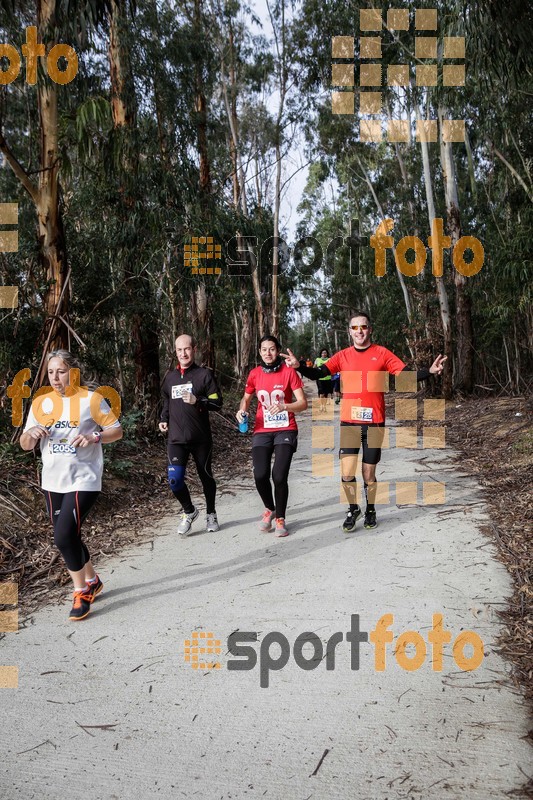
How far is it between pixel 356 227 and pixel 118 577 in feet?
118

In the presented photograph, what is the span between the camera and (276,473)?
6152 millimetres

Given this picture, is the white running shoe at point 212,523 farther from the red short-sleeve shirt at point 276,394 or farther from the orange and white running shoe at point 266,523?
the red short-sleeve shirt at point 276,394

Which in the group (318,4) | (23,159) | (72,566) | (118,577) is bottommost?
(118,577)

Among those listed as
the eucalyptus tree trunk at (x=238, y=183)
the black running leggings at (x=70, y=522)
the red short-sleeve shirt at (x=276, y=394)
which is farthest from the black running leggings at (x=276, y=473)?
the eucalyptus tree trunk at (x=238, y=183)

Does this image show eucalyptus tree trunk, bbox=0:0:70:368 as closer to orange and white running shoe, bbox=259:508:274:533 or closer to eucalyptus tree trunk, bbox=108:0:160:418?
eucalyptus tree trunk, bbox=108:0:160:418

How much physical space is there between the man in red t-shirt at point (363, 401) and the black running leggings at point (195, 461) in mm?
1222

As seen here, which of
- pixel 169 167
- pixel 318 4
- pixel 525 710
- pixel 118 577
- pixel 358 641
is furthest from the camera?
pixel 318 4

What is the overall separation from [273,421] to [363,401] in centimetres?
88

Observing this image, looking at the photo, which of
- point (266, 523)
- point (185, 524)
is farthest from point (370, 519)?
point (185, 524)

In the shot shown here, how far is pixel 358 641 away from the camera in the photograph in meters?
3.80

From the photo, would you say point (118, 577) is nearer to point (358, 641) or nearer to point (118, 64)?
point (358, 641)

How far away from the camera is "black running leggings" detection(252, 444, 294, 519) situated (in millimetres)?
6129

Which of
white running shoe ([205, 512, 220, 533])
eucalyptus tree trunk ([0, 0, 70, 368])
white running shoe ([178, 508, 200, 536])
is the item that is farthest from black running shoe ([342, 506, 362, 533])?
eucalyptus tree trunk ([0, 0, 70, 368])

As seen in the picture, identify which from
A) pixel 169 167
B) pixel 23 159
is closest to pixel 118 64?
pixel 169 167
